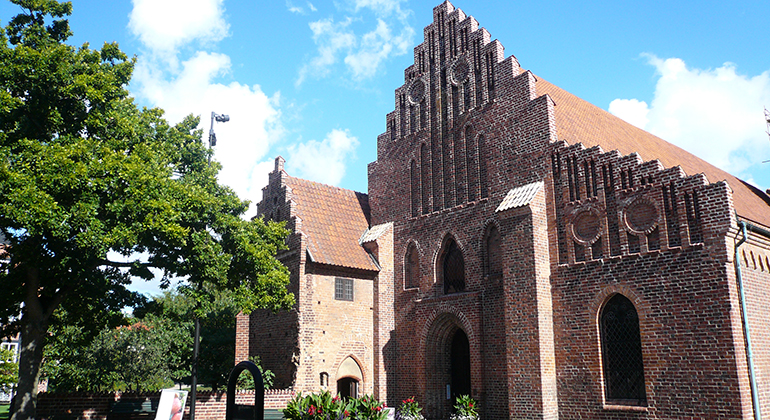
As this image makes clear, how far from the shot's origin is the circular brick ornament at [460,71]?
74.3 feet

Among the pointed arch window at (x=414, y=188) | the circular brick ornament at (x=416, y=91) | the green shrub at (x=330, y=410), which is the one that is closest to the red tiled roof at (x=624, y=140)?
the circular brick ornament at (x=416, y=91)

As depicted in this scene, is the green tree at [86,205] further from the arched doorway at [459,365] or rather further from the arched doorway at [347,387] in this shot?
the arched doorway at [459,365]

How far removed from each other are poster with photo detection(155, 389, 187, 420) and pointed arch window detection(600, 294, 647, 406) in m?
11.4

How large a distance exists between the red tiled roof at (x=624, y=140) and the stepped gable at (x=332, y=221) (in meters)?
9.15

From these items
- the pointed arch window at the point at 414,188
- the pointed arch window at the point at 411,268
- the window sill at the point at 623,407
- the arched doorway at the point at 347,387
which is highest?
the pointed arch window at the point at 414,188

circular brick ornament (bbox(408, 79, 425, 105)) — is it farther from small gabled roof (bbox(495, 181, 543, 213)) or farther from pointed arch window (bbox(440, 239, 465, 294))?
small gabled roof (bbox(495, 181, 543, 213))

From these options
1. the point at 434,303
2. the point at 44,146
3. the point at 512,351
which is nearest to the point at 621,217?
the point at 512,351

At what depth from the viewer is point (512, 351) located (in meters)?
18.2

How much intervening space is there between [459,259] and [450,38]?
8.87 m

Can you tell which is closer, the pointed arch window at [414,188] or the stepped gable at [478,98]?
the stepped gable at [478,98]

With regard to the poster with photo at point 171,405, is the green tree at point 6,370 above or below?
above

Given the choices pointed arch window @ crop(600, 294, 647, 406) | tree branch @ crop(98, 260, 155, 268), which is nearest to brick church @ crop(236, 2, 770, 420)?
pointed arch window @ crop(600, 294, 647, 406)

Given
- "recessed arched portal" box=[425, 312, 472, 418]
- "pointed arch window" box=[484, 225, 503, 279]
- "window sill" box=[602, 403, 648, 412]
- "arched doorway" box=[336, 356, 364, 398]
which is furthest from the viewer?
"arched doorway" box=[336, 356, 364, 398]

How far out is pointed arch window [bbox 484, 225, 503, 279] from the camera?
65.4 ft
